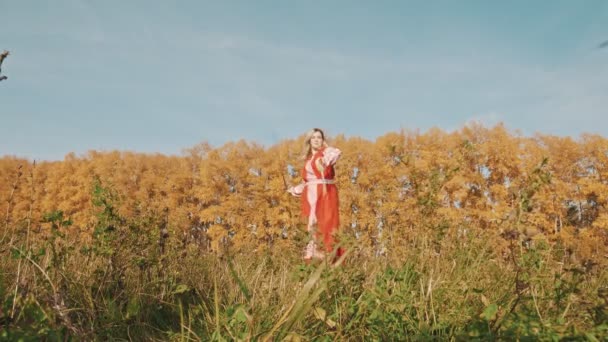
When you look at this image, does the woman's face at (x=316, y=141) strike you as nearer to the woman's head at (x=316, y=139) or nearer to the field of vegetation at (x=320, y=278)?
the woman's head at (x=316, y=139)

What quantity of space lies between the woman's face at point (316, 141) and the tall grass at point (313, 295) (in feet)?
12.1

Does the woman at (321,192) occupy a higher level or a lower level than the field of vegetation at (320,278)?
higher

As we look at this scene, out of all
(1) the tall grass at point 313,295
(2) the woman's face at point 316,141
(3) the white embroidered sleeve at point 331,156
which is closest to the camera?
(1) the tall grass at point 313,295

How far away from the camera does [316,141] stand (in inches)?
292

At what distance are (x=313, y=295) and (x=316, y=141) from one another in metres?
5.89

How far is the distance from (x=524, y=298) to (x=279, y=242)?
2949mm

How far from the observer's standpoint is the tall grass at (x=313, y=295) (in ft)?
6.48

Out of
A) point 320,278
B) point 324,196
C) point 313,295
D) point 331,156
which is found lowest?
point 320,278

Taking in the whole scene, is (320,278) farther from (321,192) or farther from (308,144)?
(308,144)

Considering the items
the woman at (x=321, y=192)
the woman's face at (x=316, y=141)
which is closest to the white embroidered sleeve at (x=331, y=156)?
the woman at (x=321, y=192)

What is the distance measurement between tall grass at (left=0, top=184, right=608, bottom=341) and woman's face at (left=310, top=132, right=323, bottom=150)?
12.1 ft

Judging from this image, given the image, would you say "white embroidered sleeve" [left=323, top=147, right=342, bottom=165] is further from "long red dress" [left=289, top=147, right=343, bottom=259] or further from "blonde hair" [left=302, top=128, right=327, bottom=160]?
"blonde hair" [left=302, top=128, right=327, bottom=160]

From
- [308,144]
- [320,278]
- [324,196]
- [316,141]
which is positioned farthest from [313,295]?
[308,144]

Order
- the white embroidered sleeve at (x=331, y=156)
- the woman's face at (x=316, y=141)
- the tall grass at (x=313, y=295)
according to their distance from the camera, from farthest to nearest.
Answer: the woman's face at (x=316, y=141) < the white embroidered sleeve at (x=331, y=156) < the tall grass at (x=313, y=295)
